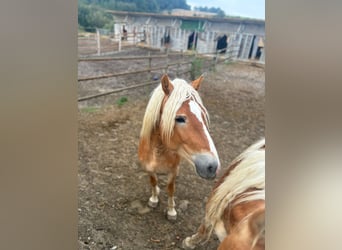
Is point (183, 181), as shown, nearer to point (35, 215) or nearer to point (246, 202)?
point (246, 202)

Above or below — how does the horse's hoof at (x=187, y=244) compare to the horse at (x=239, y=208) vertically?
below

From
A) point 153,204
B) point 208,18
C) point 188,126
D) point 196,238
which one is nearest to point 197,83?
point 188,126

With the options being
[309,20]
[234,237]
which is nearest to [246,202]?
[234,237]

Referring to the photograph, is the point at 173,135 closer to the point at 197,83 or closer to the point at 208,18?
the point at 197,83

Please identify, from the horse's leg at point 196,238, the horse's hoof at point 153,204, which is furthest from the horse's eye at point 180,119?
Result: the horse's leg at point 196,238

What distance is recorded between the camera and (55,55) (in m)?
1.72

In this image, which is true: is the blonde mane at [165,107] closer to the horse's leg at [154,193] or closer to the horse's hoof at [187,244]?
the horse's leg at [154,193]

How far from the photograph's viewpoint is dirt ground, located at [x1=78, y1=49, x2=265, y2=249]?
180cm

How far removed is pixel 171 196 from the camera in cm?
185

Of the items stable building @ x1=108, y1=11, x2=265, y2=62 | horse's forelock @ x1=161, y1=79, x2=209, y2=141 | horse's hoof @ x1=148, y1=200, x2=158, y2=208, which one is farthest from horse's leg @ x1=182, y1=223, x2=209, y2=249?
stable building @ x1=108, y1=11, x2=265, y2=62

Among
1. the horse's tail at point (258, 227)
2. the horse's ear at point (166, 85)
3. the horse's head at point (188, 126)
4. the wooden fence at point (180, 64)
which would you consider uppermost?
the wooden fence at point (180, 64)

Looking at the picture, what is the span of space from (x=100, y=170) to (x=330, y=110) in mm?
1218

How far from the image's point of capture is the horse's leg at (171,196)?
1837mm

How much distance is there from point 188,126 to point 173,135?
96 mm
